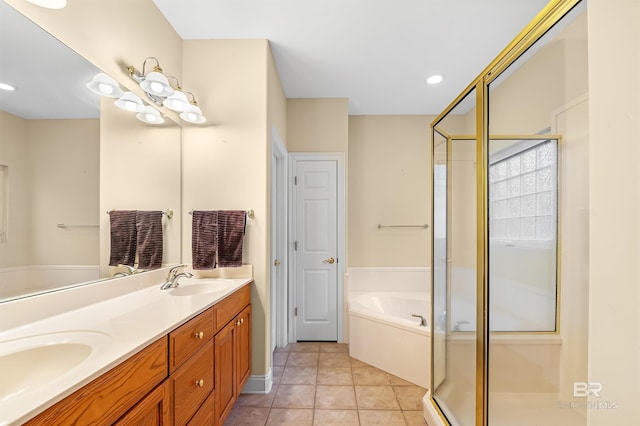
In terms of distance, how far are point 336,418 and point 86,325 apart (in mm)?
1515

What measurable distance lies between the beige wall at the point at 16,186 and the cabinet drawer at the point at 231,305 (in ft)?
2.60

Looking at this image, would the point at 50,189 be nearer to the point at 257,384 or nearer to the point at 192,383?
the point at 192,383

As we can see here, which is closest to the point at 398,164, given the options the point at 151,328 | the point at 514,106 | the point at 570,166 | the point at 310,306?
the point at 310,306

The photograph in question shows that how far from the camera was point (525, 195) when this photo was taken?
3.55 ft

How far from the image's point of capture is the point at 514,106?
3.65ft

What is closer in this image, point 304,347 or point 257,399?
point 257,399

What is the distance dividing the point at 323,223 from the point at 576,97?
225 cm

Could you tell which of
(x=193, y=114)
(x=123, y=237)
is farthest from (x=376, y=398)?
(x=193, y=114)

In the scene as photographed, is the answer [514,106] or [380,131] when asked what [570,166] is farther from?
[380,131]

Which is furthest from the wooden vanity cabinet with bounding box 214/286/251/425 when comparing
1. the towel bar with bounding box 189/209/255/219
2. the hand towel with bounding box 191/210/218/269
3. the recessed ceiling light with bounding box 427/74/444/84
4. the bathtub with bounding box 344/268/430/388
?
the recessed ceiling light with bounding box 427/74/444/84

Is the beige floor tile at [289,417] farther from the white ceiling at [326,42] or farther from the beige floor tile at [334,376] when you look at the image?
the white ceiling at [326,42]

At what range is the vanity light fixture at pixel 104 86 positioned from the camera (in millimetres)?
1313

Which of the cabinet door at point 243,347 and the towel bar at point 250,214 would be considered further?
the towel bar at point 250,214

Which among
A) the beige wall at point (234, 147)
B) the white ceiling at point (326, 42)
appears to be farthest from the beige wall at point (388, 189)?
the beige wall at point (234, 147)
